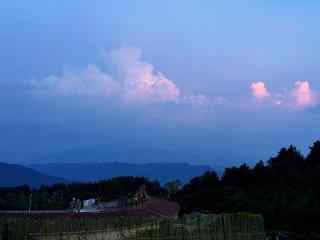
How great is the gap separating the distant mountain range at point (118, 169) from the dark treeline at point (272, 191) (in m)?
42.7

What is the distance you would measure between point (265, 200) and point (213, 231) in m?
22.6

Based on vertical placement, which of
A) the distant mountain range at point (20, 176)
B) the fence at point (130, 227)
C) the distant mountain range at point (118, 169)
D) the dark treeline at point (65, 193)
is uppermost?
the distant mountain range at point (118, 169)

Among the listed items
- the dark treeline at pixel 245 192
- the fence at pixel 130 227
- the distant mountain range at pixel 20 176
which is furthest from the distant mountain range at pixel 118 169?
the fence at pixel 130 227

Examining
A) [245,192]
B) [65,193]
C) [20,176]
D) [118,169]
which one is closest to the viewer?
[65,193]

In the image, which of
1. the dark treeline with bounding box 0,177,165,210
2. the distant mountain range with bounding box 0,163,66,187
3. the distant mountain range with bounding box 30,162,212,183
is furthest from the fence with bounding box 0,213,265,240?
the distant mountain range with bounding box 30,162,212,183

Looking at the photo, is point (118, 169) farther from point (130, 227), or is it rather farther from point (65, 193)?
point (130, 227)

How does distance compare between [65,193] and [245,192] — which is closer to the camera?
[65,193]

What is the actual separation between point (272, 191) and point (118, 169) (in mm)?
56919

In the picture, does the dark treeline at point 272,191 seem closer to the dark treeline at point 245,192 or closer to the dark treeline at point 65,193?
the dark treeline at point 245,192

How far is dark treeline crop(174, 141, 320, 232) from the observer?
3835cm

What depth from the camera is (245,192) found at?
46812 mm

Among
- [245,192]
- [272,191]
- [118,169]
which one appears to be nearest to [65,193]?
[245,192]

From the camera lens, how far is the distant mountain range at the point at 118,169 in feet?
326

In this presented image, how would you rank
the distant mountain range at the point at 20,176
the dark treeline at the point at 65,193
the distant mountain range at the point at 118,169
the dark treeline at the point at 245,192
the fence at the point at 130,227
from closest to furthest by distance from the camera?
the fence at the point at 130,227 → the dark treeline at the point at 65,193 → the dark treeline at the point at 245,192 → the distant mountain range at the point at 20,176 → the distant mountain range at the point at 118,169
